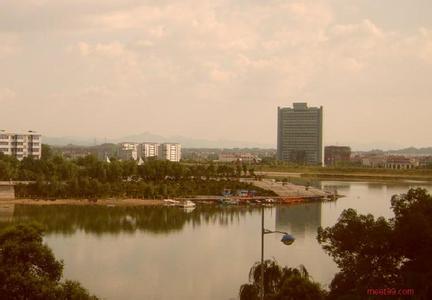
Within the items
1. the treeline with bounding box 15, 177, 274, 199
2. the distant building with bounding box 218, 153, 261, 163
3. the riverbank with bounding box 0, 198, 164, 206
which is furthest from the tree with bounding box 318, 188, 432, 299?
the distant building with bounding box 218, 153, 261, 163

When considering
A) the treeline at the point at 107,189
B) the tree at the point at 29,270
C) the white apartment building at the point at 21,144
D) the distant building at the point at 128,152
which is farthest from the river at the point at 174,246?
the distant building at the point at 128,152

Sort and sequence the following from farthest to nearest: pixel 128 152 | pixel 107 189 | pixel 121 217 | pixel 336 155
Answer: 1. pixel 336 155
2. pixel 128 152
3. pixel 107 189
4. pixel 121 217

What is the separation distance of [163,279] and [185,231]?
646 centimetres

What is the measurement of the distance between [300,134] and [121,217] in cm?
5034

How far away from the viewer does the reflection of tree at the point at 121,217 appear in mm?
18344

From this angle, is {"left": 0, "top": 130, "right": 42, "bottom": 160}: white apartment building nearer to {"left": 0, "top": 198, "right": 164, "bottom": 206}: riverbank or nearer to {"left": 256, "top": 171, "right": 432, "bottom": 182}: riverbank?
{"left": 0, "top": 198, "right": 164, "bottom": 206}: riverbank

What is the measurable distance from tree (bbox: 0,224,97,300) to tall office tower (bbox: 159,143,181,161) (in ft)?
213

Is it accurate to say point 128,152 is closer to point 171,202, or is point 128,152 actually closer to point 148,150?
point 148,150

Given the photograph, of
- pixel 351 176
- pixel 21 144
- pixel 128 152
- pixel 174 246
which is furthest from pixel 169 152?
pixel 174 246

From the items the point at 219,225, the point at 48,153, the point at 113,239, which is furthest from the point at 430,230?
the point at 48,153

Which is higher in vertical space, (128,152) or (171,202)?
(128,152)

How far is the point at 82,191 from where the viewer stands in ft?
80.4

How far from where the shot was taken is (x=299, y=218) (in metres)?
21.9

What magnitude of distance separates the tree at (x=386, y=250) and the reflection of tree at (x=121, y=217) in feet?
40.0
